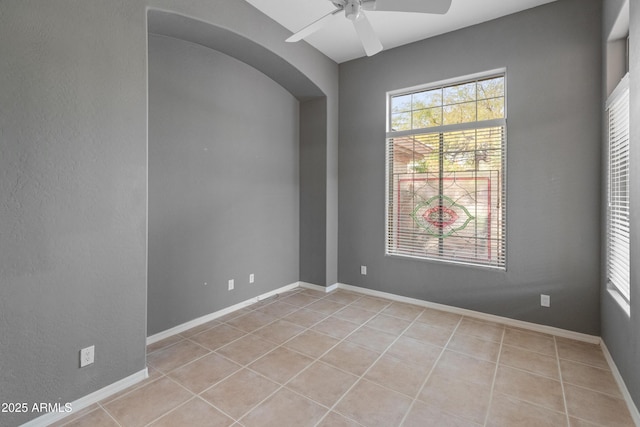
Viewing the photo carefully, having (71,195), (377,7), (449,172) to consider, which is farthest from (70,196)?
(449,172)

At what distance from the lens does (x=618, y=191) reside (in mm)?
2348

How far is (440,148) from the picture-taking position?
366cm

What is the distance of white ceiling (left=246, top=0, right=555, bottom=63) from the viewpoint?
3.04m

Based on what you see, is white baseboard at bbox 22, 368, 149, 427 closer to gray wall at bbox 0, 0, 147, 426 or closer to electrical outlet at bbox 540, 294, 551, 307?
gray wall at bbox 0, 0, 147, 426

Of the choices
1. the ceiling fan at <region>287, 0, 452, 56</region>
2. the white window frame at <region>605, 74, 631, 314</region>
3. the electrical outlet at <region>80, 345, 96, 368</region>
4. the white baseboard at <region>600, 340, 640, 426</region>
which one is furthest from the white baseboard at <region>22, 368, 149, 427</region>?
the white window frame at <region>605, 74, 631, 314</region>

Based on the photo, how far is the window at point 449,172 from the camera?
334cm

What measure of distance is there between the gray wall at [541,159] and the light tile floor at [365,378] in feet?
1.26

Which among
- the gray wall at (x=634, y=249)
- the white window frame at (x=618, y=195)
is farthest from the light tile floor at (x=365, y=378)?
the white window frame at (x=618, y=195)

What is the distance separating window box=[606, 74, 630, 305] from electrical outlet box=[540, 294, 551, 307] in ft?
1.78

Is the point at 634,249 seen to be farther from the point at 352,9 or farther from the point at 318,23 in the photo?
the point at 318,23

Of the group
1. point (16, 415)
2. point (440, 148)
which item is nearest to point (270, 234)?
point (440, 148)

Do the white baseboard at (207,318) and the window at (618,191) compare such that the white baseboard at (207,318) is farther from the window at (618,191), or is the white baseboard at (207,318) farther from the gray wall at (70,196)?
the window at (618,191)

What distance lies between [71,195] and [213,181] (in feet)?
5.05

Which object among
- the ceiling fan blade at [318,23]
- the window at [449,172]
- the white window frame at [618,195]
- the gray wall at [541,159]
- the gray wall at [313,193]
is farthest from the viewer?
the gray wall at [313,193]
